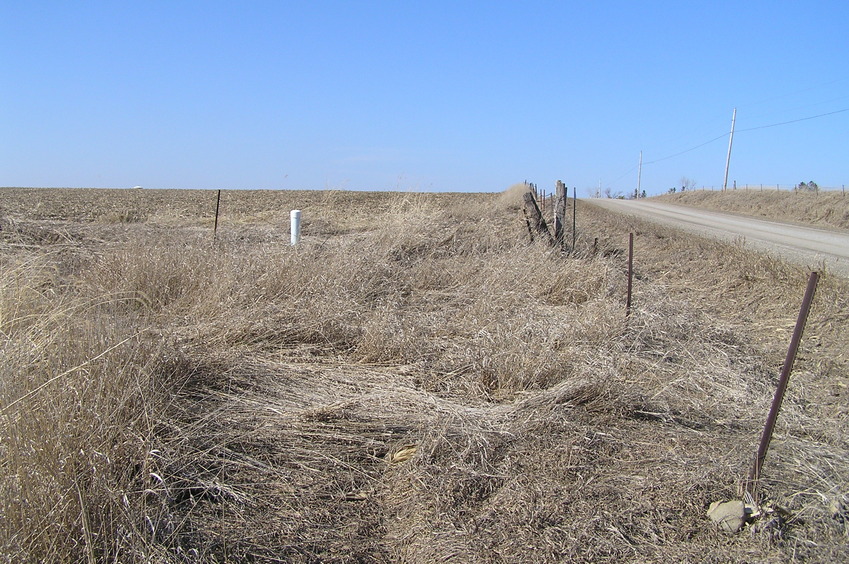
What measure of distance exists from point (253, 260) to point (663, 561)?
5087 millimetres

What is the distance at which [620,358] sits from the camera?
455cm

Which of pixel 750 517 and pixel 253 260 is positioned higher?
pixel 253 260

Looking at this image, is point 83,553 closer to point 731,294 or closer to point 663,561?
point 663,561

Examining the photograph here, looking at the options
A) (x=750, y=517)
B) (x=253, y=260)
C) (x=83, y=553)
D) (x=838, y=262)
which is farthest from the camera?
(x=838, y=262)

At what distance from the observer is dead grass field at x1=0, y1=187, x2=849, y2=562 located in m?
2.50

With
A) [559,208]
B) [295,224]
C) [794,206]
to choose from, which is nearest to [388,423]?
[295,224]

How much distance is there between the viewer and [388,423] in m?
3.56

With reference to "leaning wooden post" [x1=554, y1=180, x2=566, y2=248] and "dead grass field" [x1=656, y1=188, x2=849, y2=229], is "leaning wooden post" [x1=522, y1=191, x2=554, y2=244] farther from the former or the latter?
"dead grass field" [x1=656, y1=188, x2=849, y2=229]

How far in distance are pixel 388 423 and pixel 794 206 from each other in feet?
89.0

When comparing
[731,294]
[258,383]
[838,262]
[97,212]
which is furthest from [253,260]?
[97,212]

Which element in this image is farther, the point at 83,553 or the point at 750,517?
the point at 750,517

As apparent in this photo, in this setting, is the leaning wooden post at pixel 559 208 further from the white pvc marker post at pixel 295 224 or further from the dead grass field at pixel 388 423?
the white pvc marker post at pixel 295 224

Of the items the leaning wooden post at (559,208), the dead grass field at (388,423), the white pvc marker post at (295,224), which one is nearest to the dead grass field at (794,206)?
the leaning wooden post at (559,208)

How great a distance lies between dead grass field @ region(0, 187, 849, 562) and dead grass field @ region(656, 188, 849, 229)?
17417 millimetres
